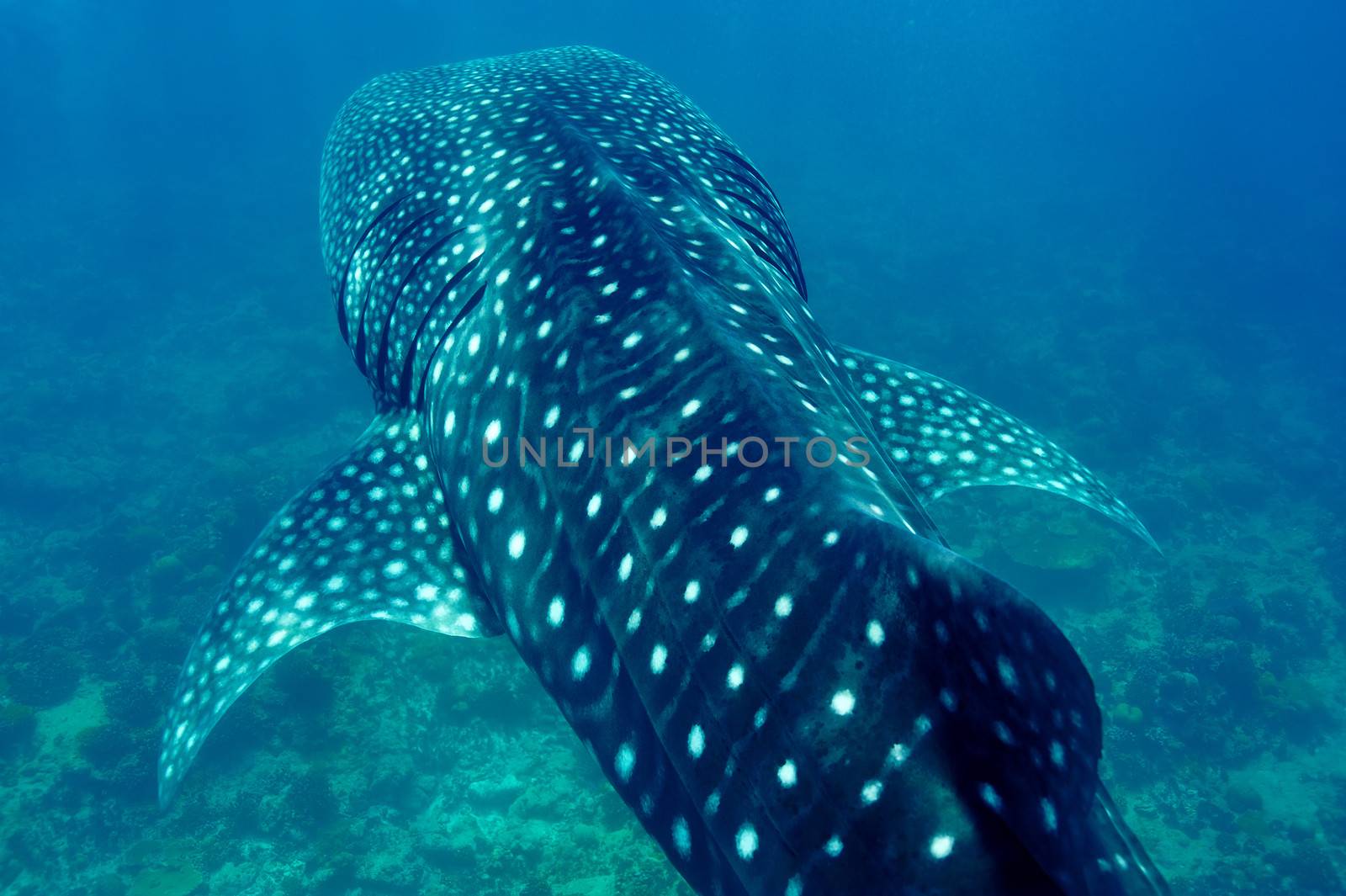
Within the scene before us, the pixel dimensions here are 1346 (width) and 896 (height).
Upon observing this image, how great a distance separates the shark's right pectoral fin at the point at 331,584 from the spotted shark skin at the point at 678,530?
0.01m

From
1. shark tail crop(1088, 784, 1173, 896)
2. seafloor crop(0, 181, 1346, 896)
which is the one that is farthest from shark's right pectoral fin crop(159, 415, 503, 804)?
seafloor crop(0, 181, 1346, 896)

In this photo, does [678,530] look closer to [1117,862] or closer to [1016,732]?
[1016,732]

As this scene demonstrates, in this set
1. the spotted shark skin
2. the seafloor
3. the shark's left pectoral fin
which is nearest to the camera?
the spotted shark skin

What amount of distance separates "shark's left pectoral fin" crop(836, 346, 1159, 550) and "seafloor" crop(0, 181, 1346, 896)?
738 centimetres

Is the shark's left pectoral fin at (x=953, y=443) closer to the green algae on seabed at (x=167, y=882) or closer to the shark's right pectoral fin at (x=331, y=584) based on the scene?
the shark's right pectoral fin at (x=331, y=584)

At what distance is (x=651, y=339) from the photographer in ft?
7.23

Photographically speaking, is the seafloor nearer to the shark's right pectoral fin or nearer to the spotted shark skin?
the shark's right pectoral fin

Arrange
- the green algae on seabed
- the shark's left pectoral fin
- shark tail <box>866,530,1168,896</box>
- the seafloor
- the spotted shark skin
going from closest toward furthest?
shark tail <box>866,530,1168,896</box>
the spotted shark skin
the shark's left pectoral fin
the green algae on seabed
the seafloor

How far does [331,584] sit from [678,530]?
6.34 ft

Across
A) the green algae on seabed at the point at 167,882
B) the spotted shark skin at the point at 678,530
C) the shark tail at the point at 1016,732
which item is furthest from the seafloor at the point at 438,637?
the shark tail at the point at 1016,732

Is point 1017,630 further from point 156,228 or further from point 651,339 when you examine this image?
point 156,228

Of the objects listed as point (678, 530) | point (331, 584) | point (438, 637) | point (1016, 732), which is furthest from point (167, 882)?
point (1016, 732)

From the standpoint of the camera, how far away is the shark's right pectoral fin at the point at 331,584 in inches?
117

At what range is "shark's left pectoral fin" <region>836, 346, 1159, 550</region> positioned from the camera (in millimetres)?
3363
